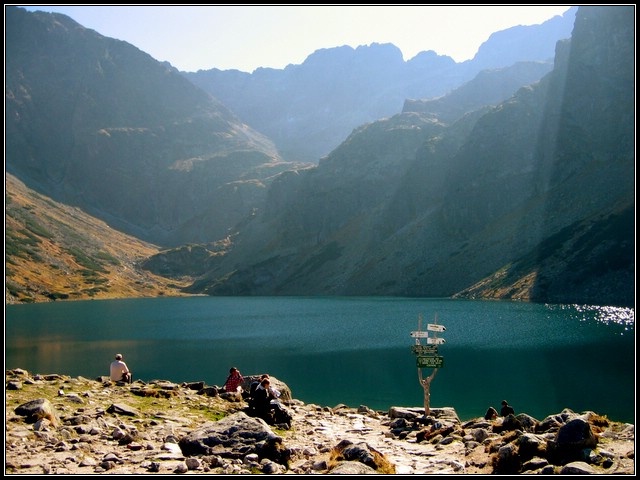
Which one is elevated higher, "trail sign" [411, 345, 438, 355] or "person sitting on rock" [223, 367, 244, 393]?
"trail sign" [411, 345, 438, 355]

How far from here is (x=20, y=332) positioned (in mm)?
100125

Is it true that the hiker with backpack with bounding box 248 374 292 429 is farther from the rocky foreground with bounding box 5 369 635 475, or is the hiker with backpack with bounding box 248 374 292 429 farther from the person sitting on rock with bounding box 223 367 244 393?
the person sitting on rock with bounding box 223 367 244 393

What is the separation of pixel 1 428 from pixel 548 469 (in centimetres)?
1653

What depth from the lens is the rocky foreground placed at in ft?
56.8

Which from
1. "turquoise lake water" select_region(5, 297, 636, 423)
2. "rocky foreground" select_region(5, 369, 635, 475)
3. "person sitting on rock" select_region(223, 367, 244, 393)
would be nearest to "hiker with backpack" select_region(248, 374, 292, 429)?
"rocky foreground" select_region(5, 369, 635, 475)

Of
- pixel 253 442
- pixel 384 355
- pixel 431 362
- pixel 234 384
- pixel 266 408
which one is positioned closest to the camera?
pixel 253 442

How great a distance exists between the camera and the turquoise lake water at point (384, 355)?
44344 millimetres

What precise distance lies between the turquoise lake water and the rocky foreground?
12314mm

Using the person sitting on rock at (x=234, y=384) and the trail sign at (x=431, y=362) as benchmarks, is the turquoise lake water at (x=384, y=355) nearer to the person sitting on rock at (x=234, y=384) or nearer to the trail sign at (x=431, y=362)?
the trail sign at (x=431, y=362)

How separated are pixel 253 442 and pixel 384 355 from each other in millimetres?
47777

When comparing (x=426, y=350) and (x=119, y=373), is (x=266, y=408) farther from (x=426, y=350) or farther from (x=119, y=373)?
(x=119, y=373)

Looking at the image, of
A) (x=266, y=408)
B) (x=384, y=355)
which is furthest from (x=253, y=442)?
(x=384, y=355)

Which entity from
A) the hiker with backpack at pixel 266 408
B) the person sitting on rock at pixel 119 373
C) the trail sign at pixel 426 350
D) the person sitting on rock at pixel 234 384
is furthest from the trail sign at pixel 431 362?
the person sitting on rock at pixel 119 373

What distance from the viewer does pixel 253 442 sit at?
1944 centimetres
